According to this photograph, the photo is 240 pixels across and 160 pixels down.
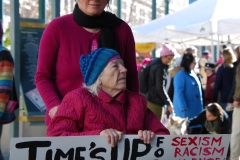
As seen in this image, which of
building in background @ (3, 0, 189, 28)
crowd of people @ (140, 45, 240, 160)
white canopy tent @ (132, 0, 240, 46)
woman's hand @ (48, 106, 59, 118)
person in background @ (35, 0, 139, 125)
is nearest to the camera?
woman's hand @ (48, 106, 59, 118)

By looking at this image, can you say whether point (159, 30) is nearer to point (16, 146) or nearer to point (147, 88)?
point (147, 88)

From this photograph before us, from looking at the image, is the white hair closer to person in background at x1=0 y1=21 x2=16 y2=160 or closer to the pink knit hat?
person in background at x1=0 y1=21 x2=16 y2=160

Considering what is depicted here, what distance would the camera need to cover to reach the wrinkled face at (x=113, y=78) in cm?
325

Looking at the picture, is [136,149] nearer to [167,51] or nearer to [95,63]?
[95,63]

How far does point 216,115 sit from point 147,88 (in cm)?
157

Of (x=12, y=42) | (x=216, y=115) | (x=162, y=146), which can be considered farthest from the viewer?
(x=216, y=115)

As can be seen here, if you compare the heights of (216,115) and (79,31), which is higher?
(79,31)

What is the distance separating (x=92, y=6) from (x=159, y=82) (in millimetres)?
6013

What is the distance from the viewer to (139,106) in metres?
3.31

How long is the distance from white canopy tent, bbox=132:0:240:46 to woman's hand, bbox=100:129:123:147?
28.3 feet

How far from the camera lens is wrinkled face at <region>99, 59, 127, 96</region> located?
3254 millimetres

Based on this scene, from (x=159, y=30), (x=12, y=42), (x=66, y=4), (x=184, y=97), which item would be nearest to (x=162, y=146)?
(x=12, y=42)

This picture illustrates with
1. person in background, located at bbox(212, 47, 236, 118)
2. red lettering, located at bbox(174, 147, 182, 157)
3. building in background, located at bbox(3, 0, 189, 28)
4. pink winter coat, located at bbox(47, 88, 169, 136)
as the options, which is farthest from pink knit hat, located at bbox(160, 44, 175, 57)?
building in background, located at bbox(3, 0, 189, 28)

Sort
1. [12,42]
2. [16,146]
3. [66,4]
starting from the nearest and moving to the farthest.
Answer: [16,146], [12,42], [66,4]
